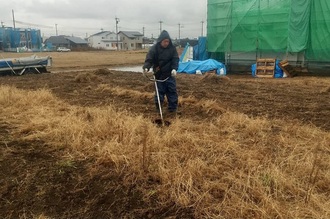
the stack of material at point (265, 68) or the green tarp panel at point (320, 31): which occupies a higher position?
the green tarp panel at point (320, 31)

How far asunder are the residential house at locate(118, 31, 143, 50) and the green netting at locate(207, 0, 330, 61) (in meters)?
60.1

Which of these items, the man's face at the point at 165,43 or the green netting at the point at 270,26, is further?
the green netting at the point at 270,26

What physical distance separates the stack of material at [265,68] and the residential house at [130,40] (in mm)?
63403

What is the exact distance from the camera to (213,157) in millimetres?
2939

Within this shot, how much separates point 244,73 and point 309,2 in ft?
14.0

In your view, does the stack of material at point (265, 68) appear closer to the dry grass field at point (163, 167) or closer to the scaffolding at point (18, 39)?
the dry grass field at point (163, 167)

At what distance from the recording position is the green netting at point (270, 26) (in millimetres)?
12023

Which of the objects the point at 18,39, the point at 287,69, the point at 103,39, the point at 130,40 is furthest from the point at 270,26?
the point at 103,39

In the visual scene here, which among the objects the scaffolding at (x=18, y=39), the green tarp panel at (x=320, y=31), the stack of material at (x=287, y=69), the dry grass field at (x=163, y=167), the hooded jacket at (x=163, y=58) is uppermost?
the scaffolding at (x=18, y=39)

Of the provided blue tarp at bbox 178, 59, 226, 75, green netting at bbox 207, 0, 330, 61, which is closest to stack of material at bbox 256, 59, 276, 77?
green netting at bbox 207, 0, 330, 61

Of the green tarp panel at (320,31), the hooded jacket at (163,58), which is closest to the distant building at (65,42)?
the green tarp panel at (320,31)

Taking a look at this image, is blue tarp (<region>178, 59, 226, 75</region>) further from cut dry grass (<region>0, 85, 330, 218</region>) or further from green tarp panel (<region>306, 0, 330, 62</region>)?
cut dry grass (<region>0, 85, 330, 218</region>)

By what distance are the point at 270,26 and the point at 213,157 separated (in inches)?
479

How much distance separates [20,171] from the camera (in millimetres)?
2770
